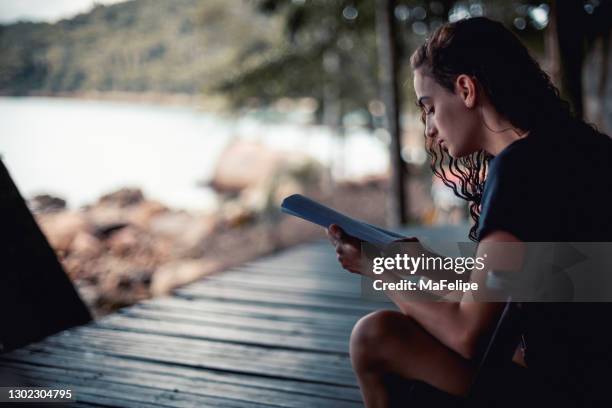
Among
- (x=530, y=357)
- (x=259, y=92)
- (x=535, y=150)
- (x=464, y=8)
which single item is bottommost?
(x=530, y=357)

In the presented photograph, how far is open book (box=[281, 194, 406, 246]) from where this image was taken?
1.29 metres

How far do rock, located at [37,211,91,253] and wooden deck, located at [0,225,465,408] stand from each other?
136 inches

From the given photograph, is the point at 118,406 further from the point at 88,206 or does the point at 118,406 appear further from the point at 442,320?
the point at 88,206

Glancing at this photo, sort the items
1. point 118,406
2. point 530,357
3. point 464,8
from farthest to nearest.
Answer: point 464,8, point 118,406, point 530,357

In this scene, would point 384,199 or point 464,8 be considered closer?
point 464,8

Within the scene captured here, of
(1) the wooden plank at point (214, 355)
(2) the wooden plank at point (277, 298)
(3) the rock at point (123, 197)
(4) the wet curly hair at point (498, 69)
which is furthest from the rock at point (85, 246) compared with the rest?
(4) the wet curly hair at point (498, 69)

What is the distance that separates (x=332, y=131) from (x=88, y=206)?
190 inches

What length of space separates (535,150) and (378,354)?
1.81ft

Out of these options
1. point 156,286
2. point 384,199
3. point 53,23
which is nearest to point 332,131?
point 384,199

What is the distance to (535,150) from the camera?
111cm

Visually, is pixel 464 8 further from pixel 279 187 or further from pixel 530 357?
pixel 530 357

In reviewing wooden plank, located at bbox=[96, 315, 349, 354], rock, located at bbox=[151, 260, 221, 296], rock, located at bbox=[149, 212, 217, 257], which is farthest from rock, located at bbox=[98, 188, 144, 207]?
wooden plank, located at bbox=[96, 315, 349, 354]

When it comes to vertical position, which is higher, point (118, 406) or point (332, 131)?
point (332, 131)

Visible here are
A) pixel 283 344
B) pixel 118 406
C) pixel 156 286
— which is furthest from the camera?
pixel 156 286
